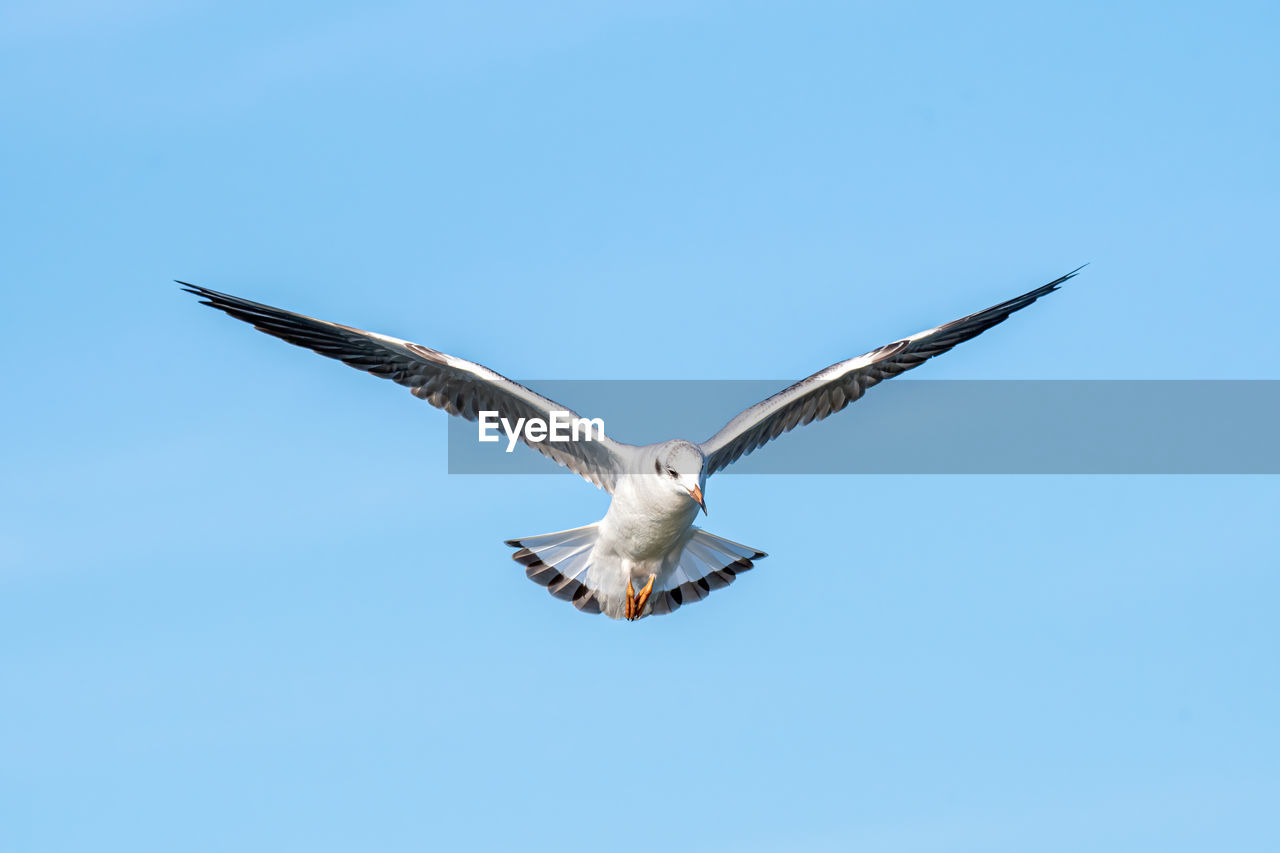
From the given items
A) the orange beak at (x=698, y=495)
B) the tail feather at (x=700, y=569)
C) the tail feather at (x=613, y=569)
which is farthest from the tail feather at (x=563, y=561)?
the orange beak at (x=698, y=495)

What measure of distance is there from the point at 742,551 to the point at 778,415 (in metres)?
1.63

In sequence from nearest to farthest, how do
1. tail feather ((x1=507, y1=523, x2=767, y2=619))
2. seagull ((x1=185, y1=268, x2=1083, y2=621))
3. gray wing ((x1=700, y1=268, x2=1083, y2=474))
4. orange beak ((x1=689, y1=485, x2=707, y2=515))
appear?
orange beak ((x1=689, y1=485, x2=707, y2=515)) < seagull ((x1=185, y1=268, x2=1083, y2=621)) < gray wing ((x1=700, y1=268, x2=1083, y2=474)) < tail feather ((x1=507, y1=523, x2=767, y2=619))

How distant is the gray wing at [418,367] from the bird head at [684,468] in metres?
0.96

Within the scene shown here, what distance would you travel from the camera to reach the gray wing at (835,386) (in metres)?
18.5

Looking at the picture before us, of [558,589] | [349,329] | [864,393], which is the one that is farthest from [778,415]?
[349,329]

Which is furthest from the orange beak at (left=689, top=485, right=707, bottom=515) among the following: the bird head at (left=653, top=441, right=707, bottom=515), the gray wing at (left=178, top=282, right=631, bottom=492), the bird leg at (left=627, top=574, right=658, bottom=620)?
the bird leg at (left=627, top=574, right=658, bottom=620)

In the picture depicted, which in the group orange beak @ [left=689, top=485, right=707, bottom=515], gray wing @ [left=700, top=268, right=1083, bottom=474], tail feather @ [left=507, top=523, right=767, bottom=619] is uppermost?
gray wing @ [left=700, top=268, right=1083, bottom=474]

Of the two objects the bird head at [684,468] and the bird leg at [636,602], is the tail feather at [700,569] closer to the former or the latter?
the bird leg at [636,602]

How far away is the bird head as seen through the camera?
55.8 feet

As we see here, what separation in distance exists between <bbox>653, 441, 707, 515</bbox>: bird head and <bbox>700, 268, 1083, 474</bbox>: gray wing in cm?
70

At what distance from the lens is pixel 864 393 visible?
20.1 m

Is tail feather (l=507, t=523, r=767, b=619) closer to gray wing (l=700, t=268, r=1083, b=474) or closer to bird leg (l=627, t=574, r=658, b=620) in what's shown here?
bird leg (l=627, t=574, r=658, b=620)

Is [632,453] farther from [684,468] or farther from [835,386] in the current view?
[835,386]

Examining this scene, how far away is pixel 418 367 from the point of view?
18.3m
